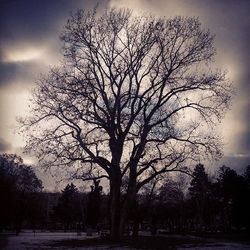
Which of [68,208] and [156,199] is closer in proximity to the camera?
[156,199]

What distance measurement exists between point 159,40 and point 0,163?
1697 inches

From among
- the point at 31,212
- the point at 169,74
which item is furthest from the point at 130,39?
the point at 31,212

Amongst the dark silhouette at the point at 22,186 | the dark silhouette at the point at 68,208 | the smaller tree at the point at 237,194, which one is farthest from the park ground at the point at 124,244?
the dark silhouette at the point at 68,208

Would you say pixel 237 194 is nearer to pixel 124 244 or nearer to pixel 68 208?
pixel 124 244

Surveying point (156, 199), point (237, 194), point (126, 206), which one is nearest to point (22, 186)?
point (156, 199)

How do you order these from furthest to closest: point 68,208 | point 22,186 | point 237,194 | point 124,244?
point 68,208, point 22,186, point 237,194, point 124,244

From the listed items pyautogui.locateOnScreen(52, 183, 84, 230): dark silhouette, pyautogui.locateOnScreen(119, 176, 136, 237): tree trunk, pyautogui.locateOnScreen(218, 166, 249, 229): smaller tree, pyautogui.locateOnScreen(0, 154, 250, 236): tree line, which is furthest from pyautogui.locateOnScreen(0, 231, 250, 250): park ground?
pyautogui.locateOnScreen(52, 183, 84, 230): dark silhouette

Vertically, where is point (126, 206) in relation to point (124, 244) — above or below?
above

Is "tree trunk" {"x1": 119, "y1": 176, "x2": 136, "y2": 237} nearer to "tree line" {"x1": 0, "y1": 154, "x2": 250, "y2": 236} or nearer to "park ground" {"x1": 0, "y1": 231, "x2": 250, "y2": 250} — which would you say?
"park ground" {"x1": 0, "y1": 231, "x2": 250, "y2": 250}

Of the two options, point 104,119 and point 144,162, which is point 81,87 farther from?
point 144,162

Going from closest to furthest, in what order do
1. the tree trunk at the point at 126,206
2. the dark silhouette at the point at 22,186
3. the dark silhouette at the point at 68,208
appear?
the tree trunk at the point at 126,206
the dark silhouette at the point at 22,186
the dark silhouette at the point at 68,208

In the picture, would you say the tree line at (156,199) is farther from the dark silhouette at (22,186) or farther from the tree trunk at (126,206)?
the tree trunk at (126,206)

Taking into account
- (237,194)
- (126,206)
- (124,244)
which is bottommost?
(124,244)

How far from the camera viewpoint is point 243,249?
19.4 m
